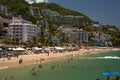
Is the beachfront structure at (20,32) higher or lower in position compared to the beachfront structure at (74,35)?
higher

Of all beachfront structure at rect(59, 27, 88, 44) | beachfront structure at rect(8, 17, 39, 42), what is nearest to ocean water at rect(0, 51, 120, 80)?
beachfront structure at rect(8, 17, 39, 42)

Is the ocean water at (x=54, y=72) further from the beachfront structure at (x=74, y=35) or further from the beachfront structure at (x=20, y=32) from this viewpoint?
the beachfront structure at (x=74, y=35)

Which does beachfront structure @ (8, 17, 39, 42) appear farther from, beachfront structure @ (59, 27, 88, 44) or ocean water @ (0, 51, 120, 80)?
beachfront structure @ (59, 27, 88, 44)

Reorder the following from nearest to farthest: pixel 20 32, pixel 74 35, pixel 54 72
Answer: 1. pixel 54 72
2. pixel 20 32
3. pixel 74 35

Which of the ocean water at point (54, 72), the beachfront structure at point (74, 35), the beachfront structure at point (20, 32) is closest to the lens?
the ocean water at point (54, 72)

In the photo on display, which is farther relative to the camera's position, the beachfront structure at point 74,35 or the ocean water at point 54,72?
the beachfront structure at point 74,35

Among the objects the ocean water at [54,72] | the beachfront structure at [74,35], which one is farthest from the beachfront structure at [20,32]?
the beachfront structure at [74,35]

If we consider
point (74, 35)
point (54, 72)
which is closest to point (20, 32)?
point (54, 72)

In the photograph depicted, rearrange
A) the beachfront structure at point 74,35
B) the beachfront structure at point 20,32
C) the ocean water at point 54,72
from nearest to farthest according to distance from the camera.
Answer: the ocean water at point 54,72 < the beachfront structure at point 20,32 < the beachfront structure at point 74,35

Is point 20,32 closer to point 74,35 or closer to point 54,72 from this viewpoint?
Answer: point 54,72

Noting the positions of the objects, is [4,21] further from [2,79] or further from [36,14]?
[2,79]

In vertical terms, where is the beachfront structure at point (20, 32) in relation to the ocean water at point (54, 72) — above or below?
above
